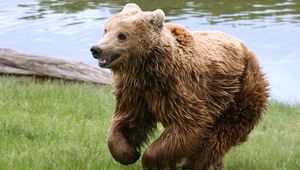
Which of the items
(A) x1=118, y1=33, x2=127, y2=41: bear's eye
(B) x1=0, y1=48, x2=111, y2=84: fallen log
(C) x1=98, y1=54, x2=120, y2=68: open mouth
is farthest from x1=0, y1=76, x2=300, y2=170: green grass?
(A) x1=118, y1=33, x2=127, y2=41: bear's eye

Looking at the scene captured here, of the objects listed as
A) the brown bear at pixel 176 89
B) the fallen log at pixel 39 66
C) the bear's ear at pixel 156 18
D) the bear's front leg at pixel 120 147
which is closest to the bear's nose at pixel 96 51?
the brown bear at pixel 176 89

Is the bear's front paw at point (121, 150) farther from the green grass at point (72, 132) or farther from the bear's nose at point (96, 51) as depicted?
the bear's nose at point (96, 51)

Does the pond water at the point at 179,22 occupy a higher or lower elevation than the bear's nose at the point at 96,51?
lower

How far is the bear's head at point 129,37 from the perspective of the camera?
5.50 m

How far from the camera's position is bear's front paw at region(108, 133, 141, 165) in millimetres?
5926

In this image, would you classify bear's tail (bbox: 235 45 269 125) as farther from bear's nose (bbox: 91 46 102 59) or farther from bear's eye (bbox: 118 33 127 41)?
bear's nose (bbox: 91 46 102 59)

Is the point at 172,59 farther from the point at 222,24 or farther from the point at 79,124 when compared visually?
the point at 222,24

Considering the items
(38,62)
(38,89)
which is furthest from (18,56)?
(38,89)

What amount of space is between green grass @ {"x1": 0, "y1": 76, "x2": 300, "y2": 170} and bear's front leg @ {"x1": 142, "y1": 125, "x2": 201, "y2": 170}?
574 millimetres

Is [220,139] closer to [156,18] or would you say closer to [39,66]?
[156,18]

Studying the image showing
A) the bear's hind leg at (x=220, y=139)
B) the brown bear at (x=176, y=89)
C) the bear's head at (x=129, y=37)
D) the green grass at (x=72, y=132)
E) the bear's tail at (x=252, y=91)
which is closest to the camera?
the bear's head at (x=129, y=37)

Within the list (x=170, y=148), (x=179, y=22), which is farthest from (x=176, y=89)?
(x=179, y=22)

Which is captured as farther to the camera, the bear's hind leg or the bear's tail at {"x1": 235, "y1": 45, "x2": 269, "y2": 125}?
the bear's tail at {"x1": 235, "y1": 45, "x2": 269, "y2": 125}

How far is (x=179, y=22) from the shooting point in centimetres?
1683
